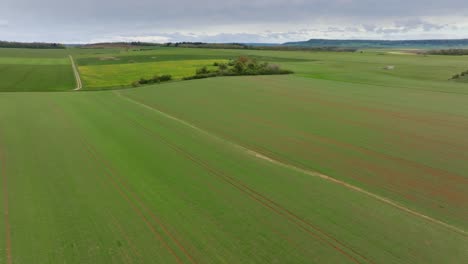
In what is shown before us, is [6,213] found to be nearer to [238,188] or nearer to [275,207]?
[238,188]

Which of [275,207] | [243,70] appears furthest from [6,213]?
[243,70]

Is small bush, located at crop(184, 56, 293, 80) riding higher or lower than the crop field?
higher

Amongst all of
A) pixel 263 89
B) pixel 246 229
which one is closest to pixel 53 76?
pixel 263 89

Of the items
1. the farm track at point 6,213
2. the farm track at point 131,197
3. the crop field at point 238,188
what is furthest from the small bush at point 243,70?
the farm track at point 6,213

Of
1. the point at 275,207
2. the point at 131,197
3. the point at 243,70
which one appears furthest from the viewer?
the point at 243,70

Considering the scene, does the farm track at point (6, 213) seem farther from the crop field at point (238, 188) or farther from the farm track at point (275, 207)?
the farm track at point (275, 207)

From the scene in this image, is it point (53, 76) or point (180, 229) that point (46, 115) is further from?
point (53, 76)

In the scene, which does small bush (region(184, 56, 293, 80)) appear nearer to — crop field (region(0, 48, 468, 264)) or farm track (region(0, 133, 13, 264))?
crop field (region(0, 48, 468, 264))

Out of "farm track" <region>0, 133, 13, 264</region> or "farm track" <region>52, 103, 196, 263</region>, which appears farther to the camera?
"farm track" <region>52, 103, 196, 263</region>

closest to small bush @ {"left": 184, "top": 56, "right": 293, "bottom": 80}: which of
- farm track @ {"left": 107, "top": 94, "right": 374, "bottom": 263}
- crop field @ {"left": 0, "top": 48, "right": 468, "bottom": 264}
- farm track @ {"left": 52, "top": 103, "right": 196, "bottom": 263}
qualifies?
crop field @ {"left": 0, "top": 48, "right": 468, "bottom": 264}
